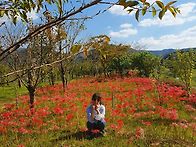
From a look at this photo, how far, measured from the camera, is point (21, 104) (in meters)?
18.6

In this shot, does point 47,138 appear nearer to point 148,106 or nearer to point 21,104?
point 148,106

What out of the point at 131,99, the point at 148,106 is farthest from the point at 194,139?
the point at 131,99

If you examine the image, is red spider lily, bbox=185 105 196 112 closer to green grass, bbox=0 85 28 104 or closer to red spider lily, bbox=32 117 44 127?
red spider lily, bbox=32 117 44 127

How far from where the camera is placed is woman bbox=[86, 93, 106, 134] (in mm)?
10648

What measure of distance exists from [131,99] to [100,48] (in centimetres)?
1665

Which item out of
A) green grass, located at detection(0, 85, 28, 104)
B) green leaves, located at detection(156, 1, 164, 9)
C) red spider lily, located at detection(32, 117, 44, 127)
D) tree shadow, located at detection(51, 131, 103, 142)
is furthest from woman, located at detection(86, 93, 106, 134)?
green grass, located at detection(0, 85, 28, 104)

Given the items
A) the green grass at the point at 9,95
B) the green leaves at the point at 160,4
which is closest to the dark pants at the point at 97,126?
the green leaves at the point at 160,4

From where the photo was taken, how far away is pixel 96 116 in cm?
1089

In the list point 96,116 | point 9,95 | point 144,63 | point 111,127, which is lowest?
point 9,95

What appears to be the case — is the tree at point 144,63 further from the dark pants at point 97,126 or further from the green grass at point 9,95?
the dark pants at point 97,126

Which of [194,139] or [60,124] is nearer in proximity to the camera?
[194,139]

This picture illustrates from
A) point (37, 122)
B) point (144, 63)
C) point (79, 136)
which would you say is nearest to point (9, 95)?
point (144, 63)

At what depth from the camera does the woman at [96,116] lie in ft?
34.9

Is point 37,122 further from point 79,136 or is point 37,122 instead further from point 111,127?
point 111,127
